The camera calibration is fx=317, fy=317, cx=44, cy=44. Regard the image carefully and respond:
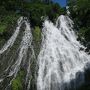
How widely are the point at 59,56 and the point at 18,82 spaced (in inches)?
210

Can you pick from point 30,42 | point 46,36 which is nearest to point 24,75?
point 30,42

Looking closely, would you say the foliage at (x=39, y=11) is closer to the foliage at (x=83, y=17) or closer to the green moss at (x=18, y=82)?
the green moss at (x=18, y=82)

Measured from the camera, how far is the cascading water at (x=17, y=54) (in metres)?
24.8

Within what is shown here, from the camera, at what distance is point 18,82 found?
24.1m

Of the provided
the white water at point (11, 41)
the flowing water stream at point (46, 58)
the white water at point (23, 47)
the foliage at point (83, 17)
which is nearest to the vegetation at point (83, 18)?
the foliage at point (83, 17)

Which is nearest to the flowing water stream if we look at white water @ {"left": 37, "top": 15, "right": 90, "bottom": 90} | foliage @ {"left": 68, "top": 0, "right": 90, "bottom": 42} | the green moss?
white water @ {"left": 37, "top": 15, "right": 90, "bottom": 90}

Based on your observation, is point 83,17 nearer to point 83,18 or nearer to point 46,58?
point 83,18

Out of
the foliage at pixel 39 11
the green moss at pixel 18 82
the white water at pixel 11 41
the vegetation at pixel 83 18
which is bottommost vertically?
the green moss at pixel 18 82

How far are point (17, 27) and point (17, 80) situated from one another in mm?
7475

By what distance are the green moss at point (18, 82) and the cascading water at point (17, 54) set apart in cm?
30

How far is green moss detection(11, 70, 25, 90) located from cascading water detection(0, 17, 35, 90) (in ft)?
0.98

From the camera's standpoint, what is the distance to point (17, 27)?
1192 inches

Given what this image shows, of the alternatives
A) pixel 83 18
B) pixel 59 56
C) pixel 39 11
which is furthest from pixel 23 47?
pixel 83 18

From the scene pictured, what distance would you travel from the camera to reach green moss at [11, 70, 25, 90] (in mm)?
23750
